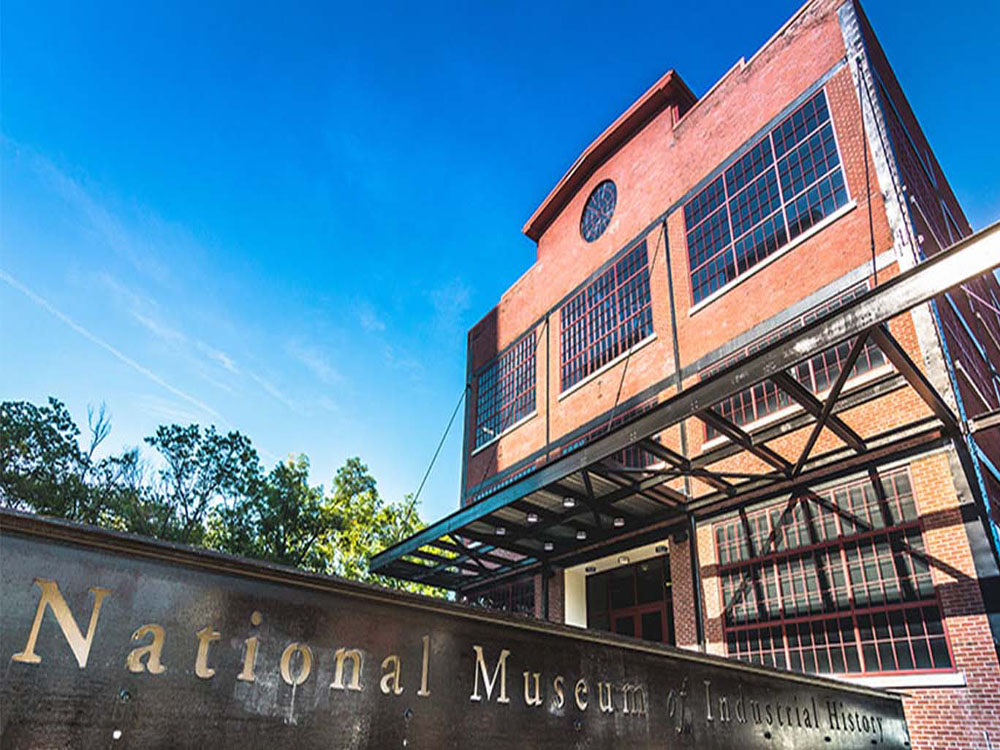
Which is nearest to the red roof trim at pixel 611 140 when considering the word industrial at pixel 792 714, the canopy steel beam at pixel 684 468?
the canopy steel beam at pixel 684 468

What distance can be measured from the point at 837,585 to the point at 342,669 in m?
10.0

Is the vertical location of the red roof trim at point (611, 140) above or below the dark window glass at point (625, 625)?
above

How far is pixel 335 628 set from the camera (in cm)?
244

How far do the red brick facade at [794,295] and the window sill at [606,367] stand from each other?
0.09 metres

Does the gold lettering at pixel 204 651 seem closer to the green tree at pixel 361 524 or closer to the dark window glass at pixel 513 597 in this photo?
the dark window glass at pixel 513 597

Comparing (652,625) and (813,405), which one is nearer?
(813,405)

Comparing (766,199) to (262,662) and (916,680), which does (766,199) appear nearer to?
(916,680)

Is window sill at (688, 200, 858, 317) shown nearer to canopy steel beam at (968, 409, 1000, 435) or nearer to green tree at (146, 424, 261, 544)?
canopy steel beam at (968, 409, 1000, 435)

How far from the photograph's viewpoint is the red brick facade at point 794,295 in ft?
28.9

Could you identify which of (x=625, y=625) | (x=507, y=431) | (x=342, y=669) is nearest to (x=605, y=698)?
(x=342, y=669)

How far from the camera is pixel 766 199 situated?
1394 cm

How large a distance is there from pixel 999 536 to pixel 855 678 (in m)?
3.02

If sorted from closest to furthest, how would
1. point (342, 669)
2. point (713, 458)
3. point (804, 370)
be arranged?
point (342, 669) → point (713, 458) → point (804, 370)

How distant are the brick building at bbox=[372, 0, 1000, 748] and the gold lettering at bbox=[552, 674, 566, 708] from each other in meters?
5.42
